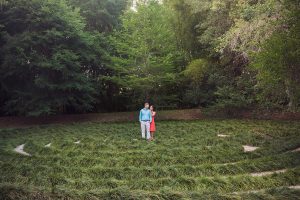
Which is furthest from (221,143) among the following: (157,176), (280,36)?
(157,176)

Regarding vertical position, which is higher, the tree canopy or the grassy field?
the tree canopy

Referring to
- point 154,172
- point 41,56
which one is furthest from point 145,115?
point 41,56

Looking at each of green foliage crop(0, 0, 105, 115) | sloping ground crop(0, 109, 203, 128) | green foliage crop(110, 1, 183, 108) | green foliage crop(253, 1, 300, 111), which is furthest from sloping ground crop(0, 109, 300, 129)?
green foliage crop(253, 1, 300, 111)

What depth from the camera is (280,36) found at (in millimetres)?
10828

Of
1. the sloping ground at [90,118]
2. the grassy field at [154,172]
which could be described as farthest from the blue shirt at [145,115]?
the sloping ground at [90,118]

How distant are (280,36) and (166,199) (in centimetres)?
680

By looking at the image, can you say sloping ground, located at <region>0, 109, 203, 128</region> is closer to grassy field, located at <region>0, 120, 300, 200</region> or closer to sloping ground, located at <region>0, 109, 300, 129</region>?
sloping ground, located at <region>0, 109, 300, 129</region>

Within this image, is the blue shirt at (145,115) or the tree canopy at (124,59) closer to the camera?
the blue shirt at (145,115)

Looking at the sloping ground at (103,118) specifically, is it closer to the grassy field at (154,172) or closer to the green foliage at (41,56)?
the green foliage at (41,56)

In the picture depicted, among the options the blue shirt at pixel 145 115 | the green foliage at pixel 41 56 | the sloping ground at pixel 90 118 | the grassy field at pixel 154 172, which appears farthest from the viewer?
the sloping ground at pixel 90 118

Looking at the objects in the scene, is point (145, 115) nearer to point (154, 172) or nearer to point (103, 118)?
point (154, 172)

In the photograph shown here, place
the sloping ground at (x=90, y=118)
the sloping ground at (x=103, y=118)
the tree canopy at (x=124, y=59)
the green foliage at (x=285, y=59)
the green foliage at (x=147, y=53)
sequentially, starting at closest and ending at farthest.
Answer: the green foliage at (x=285, y=59) < the tree canopy at (x=124, y=59) < the sloping ground at (x=103, y=118) < the sloping ground at (x=90, y=118) < the green foliage at (x=147, y=53)

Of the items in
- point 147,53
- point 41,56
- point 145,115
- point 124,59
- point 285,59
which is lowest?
point 145,115

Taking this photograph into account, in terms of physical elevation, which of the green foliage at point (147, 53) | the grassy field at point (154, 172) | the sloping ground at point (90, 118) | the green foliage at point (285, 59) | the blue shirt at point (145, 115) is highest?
the green foliage at point (147, 53)
